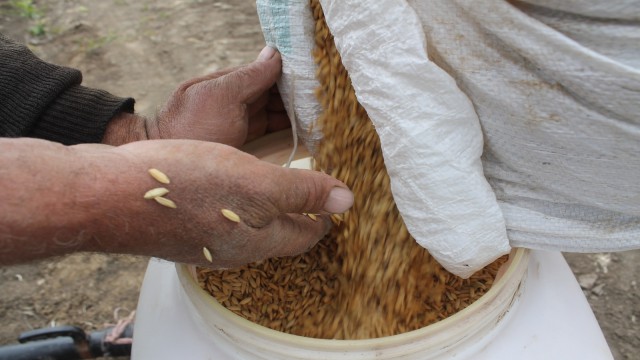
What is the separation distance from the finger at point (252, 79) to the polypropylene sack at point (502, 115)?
23 cm

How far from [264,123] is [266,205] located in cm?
45

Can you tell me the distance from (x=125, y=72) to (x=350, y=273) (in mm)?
1992

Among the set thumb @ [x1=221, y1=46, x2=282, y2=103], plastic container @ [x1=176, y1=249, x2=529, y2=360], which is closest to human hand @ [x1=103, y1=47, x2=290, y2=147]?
thumb @ [x1=221, y1=46, x2=282, y2=103]

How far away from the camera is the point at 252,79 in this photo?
1086 millimetres

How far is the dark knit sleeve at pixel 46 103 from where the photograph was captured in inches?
41.4

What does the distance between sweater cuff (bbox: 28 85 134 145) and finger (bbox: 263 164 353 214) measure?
43cm

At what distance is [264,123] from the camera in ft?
4.09

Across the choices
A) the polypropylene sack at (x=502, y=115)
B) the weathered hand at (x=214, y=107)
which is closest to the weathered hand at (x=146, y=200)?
the polypropylene sack at (x=502, y=115)

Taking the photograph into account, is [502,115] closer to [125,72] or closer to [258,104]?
[258,104]

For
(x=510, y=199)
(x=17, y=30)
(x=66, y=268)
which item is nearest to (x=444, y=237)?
(x=510, y=199)

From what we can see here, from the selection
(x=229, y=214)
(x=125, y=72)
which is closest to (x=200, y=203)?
(x=229, y=214)

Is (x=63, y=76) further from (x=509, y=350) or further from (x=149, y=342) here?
(x=509, y=350)

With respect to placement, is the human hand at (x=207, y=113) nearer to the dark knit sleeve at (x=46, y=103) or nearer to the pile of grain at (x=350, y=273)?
the dark knit sleeve at (x=46, y=103)

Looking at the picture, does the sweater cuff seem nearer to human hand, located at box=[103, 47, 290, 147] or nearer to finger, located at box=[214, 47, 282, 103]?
human hand, located at box=[103, 47, 290, 147]
